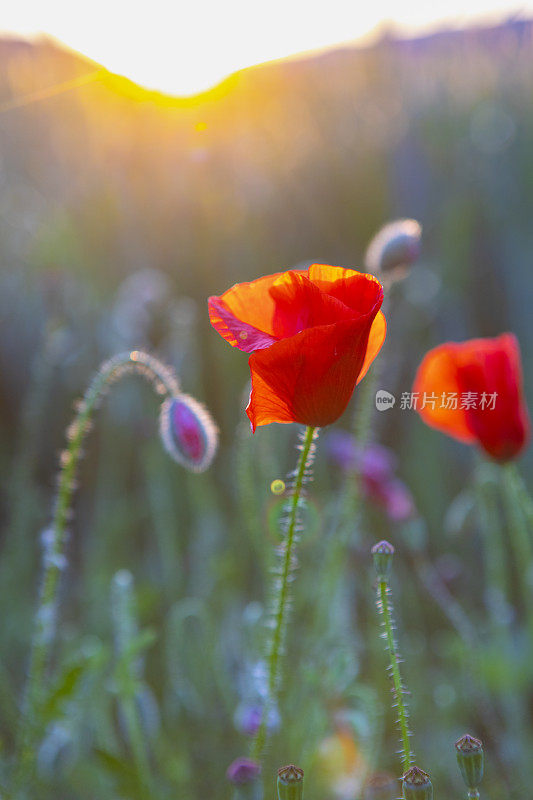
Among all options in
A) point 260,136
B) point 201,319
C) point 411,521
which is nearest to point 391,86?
point 260,136

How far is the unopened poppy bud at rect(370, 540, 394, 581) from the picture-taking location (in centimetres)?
76

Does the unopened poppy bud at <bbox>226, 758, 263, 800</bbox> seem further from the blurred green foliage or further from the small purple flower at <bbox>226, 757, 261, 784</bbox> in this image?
the blurred green foliage

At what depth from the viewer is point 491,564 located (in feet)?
6.06

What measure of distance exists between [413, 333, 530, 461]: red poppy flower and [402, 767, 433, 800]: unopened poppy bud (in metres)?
0.72

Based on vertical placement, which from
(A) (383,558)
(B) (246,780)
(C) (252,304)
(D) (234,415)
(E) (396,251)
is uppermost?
(D) (234,415)

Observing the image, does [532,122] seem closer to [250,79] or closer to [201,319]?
[250,79]

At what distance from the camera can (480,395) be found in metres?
1.30

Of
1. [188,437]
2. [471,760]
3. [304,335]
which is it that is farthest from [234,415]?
[471,760]

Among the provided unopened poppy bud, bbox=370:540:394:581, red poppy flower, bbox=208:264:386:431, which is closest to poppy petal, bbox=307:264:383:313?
red poppy flower, bbox=208:264:386:431

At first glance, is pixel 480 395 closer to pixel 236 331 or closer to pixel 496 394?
pixel 496 394

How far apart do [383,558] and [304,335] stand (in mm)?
228

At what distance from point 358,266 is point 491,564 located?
2.13 meters

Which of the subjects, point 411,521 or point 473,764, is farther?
point 411,521

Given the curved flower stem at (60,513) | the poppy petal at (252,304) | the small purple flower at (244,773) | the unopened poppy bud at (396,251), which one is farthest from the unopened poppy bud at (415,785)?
the unopened poppy bud at (396,251)
